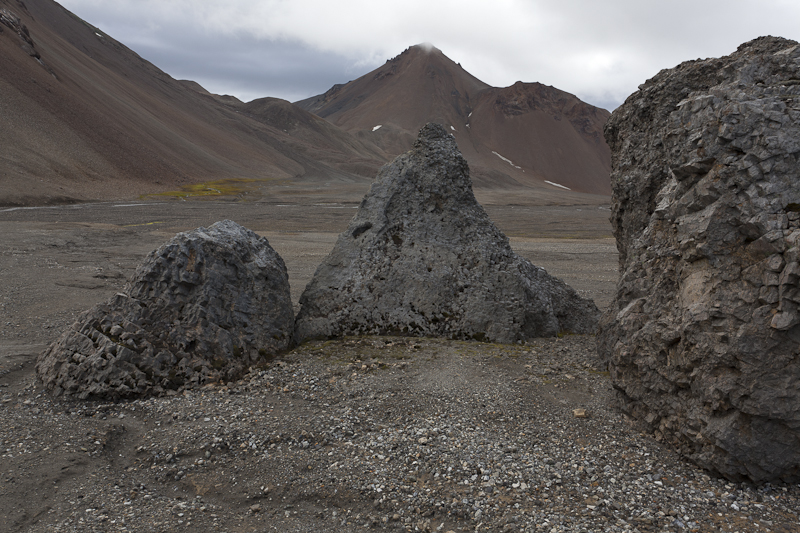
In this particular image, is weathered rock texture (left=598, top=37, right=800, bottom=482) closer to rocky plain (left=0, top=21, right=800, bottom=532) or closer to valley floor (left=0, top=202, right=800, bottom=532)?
rocky plain (left=0, top=21, right=800, bottom=532)

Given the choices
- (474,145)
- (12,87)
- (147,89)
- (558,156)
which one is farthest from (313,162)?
(558,156)

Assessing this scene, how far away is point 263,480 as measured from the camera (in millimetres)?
5059

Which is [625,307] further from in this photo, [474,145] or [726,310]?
[474,145]

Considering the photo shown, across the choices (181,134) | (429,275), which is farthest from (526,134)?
(429,275)

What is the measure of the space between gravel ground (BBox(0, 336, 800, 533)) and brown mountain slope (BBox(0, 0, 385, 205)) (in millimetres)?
46009

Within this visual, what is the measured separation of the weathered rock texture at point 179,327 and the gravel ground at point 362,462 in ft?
1.02

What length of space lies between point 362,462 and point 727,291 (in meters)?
3.95

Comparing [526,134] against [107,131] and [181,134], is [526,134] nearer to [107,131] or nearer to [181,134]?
[181,134]

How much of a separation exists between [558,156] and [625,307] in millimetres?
181719

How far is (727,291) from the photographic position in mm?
4906

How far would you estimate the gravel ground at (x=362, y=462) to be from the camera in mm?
4484

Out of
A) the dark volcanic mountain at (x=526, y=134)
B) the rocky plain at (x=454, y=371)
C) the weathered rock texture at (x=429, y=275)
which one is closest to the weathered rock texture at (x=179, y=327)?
the rocky plain at (x=454, y=371)

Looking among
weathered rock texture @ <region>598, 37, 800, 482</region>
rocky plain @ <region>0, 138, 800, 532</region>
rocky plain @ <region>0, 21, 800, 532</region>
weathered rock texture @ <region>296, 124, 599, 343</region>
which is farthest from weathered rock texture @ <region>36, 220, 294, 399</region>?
weathered rock texture @ <region>598, 37, 800, 482</region>

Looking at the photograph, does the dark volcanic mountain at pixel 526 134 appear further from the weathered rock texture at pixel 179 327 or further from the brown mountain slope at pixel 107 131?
the weathered rock texture at pixel 179 327
